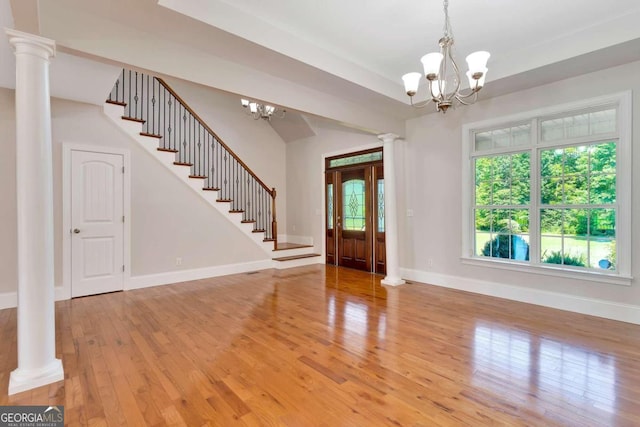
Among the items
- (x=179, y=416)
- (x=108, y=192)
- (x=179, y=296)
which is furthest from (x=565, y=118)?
(x=108, y=192)

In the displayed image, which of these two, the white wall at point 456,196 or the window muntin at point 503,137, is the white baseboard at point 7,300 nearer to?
the white wall at point 456,196

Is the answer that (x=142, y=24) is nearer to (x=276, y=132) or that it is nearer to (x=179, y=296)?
(x=179, y=296)

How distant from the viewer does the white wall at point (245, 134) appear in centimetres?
722

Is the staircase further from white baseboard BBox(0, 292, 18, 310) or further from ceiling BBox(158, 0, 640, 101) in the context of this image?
ceiling BBox(158, 0, 640, 101)

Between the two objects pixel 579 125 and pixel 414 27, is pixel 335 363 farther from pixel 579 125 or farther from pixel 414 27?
pixel 579 125

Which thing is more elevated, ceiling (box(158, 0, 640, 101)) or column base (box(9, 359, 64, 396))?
ceiling (box(158, 0, 640, 101))

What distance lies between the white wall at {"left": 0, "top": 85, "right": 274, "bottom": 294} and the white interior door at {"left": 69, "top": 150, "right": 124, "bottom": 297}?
167 mm

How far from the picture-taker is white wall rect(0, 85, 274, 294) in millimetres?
4031

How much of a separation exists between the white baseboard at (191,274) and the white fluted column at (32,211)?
278 centimetres

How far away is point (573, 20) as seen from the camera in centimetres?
311

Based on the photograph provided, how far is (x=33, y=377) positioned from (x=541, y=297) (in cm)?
539

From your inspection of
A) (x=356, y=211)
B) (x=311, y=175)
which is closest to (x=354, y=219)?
(x=356, y=211)

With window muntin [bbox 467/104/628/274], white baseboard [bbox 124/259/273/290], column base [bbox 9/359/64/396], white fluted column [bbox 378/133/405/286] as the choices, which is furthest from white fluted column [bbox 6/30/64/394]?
window muntin [bbox 467/104/628/274]

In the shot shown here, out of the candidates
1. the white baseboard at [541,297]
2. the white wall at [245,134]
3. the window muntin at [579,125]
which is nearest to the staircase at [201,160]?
the white wall at [245,134]
